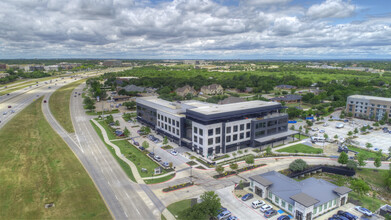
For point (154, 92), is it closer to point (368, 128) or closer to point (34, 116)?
point (34, 116)

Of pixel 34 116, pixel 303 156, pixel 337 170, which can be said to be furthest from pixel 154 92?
pixel 337 170

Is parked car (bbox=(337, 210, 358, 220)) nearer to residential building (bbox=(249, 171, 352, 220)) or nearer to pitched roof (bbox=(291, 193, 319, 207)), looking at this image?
residential building (bbox=(249, 171, 352, 220))

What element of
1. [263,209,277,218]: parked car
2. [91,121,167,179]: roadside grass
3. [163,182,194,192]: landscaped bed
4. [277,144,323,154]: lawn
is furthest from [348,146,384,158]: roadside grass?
[91,121,167,179]: roadside grass

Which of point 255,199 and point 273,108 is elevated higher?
point 273,108

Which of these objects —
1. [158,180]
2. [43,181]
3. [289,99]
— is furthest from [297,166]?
[289,99]

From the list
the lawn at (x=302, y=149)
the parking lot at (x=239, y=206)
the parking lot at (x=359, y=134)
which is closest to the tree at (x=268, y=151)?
the lawn at (x=302, y=149)

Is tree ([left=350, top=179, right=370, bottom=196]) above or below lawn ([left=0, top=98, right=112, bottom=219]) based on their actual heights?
above

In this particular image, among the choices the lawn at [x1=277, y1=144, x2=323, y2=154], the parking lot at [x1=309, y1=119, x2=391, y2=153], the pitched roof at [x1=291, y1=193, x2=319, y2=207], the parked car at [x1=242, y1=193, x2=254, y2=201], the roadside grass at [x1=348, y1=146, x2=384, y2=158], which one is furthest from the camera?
the parking lot at [x1=309, y1=119, x2=391, y2=153]
